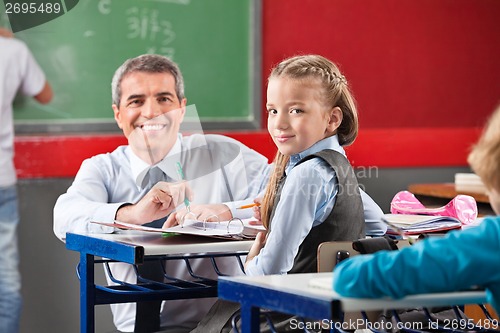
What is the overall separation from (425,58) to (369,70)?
323 mm

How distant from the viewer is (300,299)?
1.46 metres

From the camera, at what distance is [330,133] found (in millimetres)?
2357

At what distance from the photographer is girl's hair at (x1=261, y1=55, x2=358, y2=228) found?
230 cm

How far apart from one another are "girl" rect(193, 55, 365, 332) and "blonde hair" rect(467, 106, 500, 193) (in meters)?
0.69

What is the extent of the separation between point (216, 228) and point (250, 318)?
91 centimetres

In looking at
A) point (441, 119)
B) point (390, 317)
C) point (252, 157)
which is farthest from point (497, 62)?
point (390, 317)

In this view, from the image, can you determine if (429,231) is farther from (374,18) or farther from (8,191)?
(374,18)

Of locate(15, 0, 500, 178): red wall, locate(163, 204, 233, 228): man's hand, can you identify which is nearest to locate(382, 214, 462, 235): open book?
locate(163, 204, 233, 228): man's hand

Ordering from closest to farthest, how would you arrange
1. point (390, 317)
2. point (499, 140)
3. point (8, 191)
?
point (499, 140) < point (390, 317) < point (8, 191)

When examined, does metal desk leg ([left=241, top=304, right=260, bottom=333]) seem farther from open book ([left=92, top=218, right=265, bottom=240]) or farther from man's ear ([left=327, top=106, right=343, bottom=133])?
man's ear ([left=327, top=106, right=343, bottom=133])

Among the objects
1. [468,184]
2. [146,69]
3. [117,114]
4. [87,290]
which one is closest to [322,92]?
[87,290]

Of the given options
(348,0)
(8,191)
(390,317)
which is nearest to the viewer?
(390,317)

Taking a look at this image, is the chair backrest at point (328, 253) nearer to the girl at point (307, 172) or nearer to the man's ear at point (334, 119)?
the girl at point (307, 172)

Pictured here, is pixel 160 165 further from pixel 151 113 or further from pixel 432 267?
pixel 432 267
